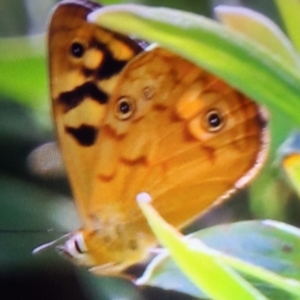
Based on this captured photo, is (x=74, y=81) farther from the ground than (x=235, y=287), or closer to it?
farther from the ground

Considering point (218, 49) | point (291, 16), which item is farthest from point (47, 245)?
point (291, 16)

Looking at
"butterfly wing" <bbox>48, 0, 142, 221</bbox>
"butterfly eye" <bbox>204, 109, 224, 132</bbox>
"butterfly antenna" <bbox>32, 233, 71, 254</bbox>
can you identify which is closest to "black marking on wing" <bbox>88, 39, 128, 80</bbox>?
"butterfly wing" <bbox>48, 0, 142, 221</bbox>

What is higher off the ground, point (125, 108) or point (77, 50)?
point (77, 50)

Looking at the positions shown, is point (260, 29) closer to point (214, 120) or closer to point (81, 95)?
point (214, 120)

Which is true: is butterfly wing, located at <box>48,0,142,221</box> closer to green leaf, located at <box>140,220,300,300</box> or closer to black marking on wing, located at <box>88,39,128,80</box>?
black marking on wing, located at <box>88,39,128,80</box>

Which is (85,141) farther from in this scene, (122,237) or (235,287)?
(235,287)

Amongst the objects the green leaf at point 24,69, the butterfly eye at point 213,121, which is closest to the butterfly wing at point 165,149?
the butterfly eye at point 213,121

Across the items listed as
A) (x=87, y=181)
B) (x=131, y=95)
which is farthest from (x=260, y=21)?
(x=87, y=181)
